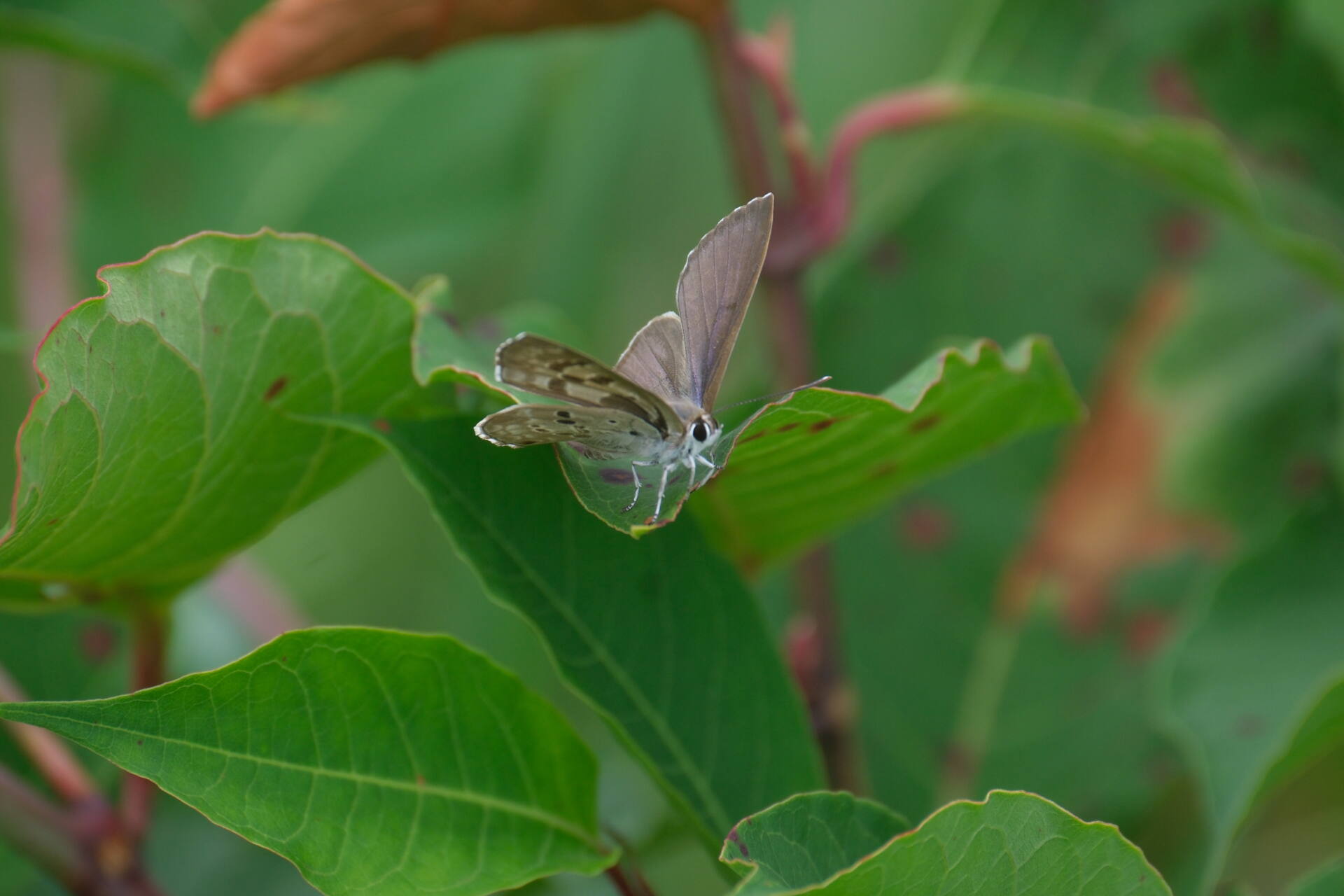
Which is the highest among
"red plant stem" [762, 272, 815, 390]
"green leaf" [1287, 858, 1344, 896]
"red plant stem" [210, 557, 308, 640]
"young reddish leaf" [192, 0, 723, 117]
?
"young reddish leaf" [192, 0, 723, 117]

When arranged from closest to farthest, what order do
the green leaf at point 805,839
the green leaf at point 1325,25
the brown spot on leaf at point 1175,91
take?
the green leaf at point 805,839 → the green leaf at point 1325,25 → the brown spot on leaf at point 1175,91

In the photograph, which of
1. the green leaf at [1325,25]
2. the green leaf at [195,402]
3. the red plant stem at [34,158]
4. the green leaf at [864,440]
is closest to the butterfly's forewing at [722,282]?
the green leaf at [864,440]

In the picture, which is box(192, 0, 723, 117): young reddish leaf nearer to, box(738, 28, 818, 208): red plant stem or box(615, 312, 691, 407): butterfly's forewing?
box(738, 28, 818, 208): red plant stem

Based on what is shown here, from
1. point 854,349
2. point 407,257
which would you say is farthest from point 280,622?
point 854,349

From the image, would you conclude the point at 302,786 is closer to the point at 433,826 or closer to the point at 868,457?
the point at 433,826

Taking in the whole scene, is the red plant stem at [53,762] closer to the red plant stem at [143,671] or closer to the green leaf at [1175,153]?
the red plant stem at [143,671]

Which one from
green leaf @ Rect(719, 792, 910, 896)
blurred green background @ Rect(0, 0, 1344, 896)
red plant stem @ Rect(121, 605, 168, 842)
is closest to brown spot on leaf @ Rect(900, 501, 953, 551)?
blurred green background @ Rect(0, 0, 1344, 896)
